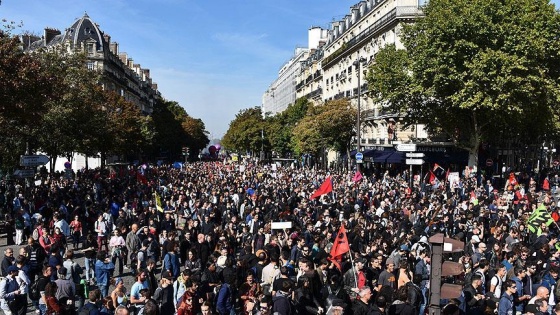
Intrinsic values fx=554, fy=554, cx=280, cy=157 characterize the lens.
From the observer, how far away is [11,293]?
9633 millimetres

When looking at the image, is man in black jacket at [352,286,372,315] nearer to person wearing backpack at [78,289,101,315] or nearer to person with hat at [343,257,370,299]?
person with hat at [343,257,370,299]

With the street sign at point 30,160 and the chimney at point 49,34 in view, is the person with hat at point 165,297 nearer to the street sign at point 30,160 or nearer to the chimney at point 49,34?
the street sign at point 30,160

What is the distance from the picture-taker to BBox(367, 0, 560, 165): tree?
29.4 m

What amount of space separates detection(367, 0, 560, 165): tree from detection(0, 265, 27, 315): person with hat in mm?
25397

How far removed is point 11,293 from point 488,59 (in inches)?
1022

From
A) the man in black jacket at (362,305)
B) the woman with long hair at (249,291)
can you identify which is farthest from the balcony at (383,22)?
the man in black jacket at (362,305)

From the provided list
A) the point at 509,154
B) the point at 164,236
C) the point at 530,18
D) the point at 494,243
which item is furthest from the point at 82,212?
the point at 509,154

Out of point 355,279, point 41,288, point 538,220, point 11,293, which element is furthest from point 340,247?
point 538,220

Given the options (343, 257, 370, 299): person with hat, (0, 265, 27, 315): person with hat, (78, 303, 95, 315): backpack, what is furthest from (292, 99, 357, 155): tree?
(78, 303, 95, 315): backpack

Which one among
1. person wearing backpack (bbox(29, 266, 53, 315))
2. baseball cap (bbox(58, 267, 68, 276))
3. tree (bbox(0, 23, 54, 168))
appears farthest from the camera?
tree (bbox(0, 23, 54, 168))

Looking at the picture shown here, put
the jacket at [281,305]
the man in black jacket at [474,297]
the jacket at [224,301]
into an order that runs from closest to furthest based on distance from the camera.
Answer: the jacket at [281,305] < the man in black jacket at [474,297] < the jacket at [224,301]

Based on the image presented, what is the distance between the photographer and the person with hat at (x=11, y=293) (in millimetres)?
9602

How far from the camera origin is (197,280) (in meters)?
8.88

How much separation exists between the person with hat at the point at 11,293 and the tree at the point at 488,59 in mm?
25397
